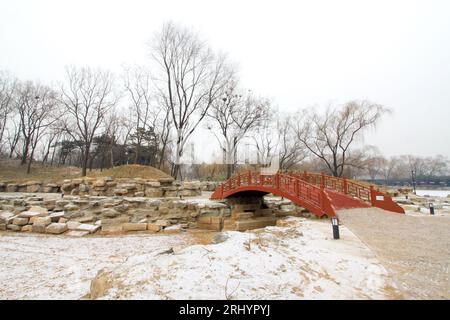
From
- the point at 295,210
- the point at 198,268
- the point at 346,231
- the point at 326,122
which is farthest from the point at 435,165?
the point at 198,268

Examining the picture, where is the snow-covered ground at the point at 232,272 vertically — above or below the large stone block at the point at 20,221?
above

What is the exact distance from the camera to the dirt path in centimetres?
332

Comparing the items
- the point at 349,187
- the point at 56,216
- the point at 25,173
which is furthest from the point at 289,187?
the point at 25,173

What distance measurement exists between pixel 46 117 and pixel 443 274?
3890cm

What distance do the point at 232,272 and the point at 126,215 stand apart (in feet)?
36.4

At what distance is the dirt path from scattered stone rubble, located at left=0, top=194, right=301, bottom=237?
5815 millimetres

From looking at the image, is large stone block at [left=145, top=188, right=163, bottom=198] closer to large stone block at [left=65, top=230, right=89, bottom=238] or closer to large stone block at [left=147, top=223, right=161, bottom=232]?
large stone block at [left=147, top=223, right=161, bottom=232]

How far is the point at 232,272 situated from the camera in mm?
3498

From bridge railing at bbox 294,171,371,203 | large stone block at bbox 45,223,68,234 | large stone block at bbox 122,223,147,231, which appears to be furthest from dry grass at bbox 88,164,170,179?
bridge railing at bbox 294,171,371,203

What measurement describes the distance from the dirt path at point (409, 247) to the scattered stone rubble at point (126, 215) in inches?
229

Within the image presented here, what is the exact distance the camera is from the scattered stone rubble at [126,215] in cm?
1141

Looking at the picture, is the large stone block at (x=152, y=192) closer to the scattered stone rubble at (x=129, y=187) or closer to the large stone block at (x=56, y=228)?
the scattered stone rubble at (x=129, y=187)

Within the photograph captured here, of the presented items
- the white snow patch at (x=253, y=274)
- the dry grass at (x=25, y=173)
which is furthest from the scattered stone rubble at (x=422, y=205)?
the dry grass at (x=25, y=173)

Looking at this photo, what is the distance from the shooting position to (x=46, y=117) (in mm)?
30734
